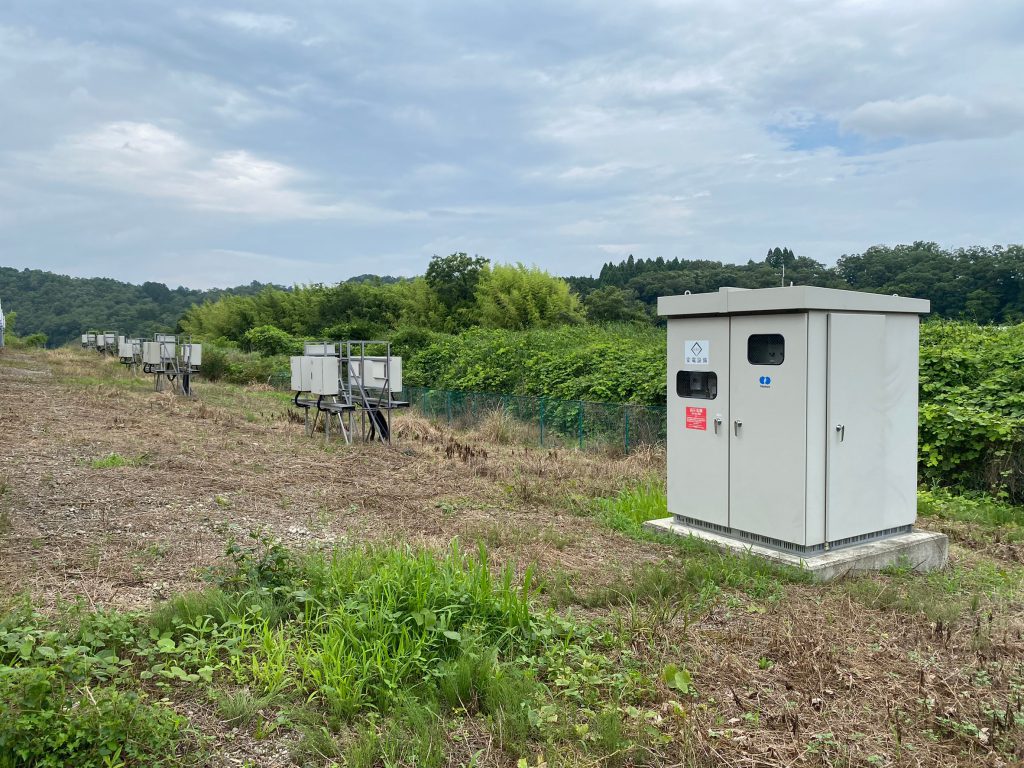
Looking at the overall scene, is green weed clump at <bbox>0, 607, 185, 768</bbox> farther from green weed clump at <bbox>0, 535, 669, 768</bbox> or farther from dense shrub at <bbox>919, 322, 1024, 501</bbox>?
dense shrub at <bbox>919, 322, 1024, 501</bbox>

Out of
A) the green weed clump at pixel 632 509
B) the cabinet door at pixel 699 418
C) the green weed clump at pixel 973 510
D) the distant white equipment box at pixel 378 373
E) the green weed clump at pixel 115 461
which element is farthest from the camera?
the distant white equipment box at pixel 378 373

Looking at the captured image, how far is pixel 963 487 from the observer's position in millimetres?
9250

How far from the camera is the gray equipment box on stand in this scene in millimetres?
5852

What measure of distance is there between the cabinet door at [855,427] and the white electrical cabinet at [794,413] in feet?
0.04

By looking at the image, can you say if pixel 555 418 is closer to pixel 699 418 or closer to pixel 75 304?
pixel 699 418

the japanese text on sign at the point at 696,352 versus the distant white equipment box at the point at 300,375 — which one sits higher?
the japanese text on sign at the point at 696,352

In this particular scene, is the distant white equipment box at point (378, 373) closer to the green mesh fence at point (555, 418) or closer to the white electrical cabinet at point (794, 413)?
the green mesh fence at point (555, 418)

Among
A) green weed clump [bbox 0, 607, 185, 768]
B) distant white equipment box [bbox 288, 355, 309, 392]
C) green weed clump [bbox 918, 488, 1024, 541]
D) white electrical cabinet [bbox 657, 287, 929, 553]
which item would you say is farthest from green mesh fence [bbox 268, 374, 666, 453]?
green weed clump [bbox 0, 607, 185, 768]

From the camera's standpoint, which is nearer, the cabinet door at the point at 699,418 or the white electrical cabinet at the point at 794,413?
the white electrical cabinet at the point at 794,413

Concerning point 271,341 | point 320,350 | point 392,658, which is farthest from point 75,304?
point 392,658

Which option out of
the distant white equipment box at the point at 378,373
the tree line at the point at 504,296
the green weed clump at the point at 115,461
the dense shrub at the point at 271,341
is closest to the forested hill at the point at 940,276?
the tree line at the point at 504,296

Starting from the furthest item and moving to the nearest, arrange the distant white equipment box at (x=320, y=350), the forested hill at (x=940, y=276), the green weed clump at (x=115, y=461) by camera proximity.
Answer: the forested hill at (x=940, y=276) < the distant white equipment box at (x=320, y=350) < the green weed clump at (x=115, y=461)

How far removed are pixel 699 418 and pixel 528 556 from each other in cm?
192

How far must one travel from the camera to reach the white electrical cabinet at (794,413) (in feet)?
19.2
